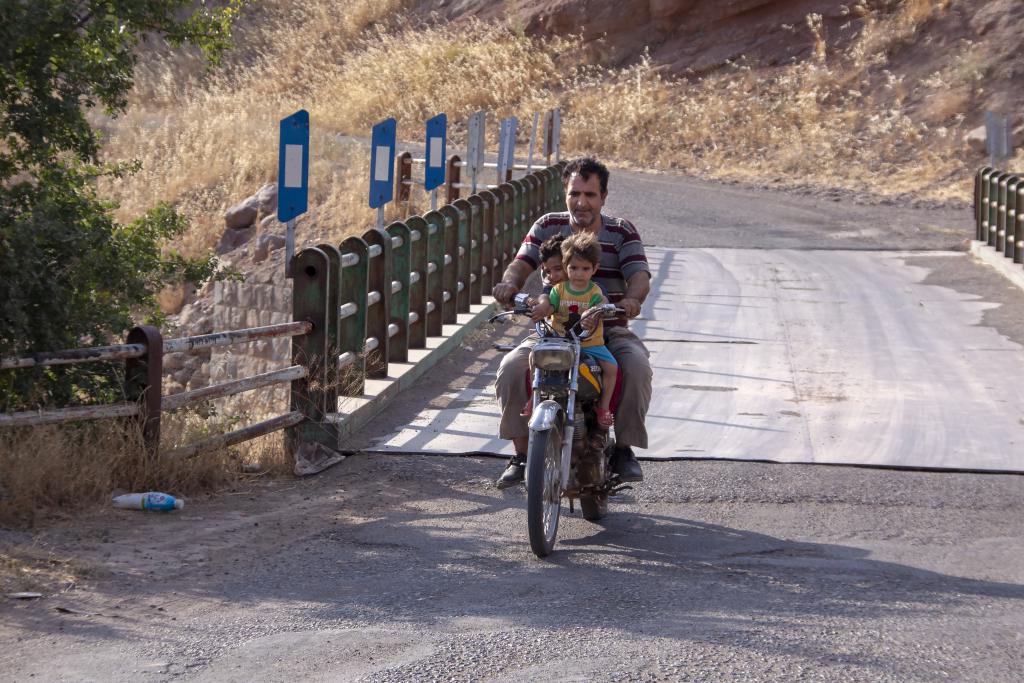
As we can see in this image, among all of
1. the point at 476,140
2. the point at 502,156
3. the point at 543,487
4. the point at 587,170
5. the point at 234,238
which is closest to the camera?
the point at 543,487

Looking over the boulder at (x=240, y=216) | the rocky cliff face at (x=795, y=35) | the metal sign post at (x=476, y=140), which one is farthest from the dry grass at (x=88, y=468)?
the rocky cliff face at (x=795, y=35)

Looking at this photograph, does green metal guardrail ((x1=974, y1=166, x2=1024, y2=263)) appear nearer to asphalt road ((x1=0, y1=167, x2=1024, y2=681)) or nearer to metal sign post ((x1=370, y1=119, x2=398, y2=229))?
metal sign post ((x1=370, y1=119, x2=398, y2=229))

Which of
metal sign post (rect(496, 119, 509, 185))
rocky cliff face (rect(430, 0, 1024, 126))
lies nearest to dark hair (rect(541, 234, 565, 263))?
metal sign post (rect(496, 119, 509, 185))

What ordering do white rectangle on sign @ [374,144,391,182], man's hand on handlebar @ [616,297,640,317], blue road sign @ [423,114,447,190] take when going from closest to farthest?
man's hand on handlebar @ [616,297,640,317] < white rectangle on sign @ [374,144,391,182] < blue road sign @ [423,114,447,190]

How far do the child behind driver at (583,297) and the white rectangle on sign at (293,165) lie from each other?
3.01m

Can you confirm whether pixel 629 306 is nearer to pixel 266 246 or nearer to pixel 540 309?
pixel 540 309

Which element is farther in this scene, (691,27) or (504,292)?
(691,27)

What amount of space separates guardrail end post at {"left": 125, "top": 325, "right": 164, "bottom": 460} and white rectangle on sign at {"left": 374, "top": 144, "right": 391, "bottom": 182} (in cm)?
405

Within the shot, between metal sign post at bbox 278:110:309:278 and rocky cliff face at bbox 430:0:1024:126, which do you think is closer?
metal sign post at bbox 278:110:309:278

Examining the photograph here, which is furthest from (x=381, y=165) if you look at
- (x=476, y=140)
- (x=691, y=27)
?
(x=691, y=27)

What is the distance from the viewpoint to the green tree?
27.5 ft

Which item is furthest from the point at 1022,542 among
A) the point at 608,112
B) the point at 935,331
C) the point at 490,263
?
the point at 608,112

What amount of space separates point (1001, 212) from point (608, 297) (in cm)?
1437

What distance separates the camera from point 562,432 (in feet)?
22.3
